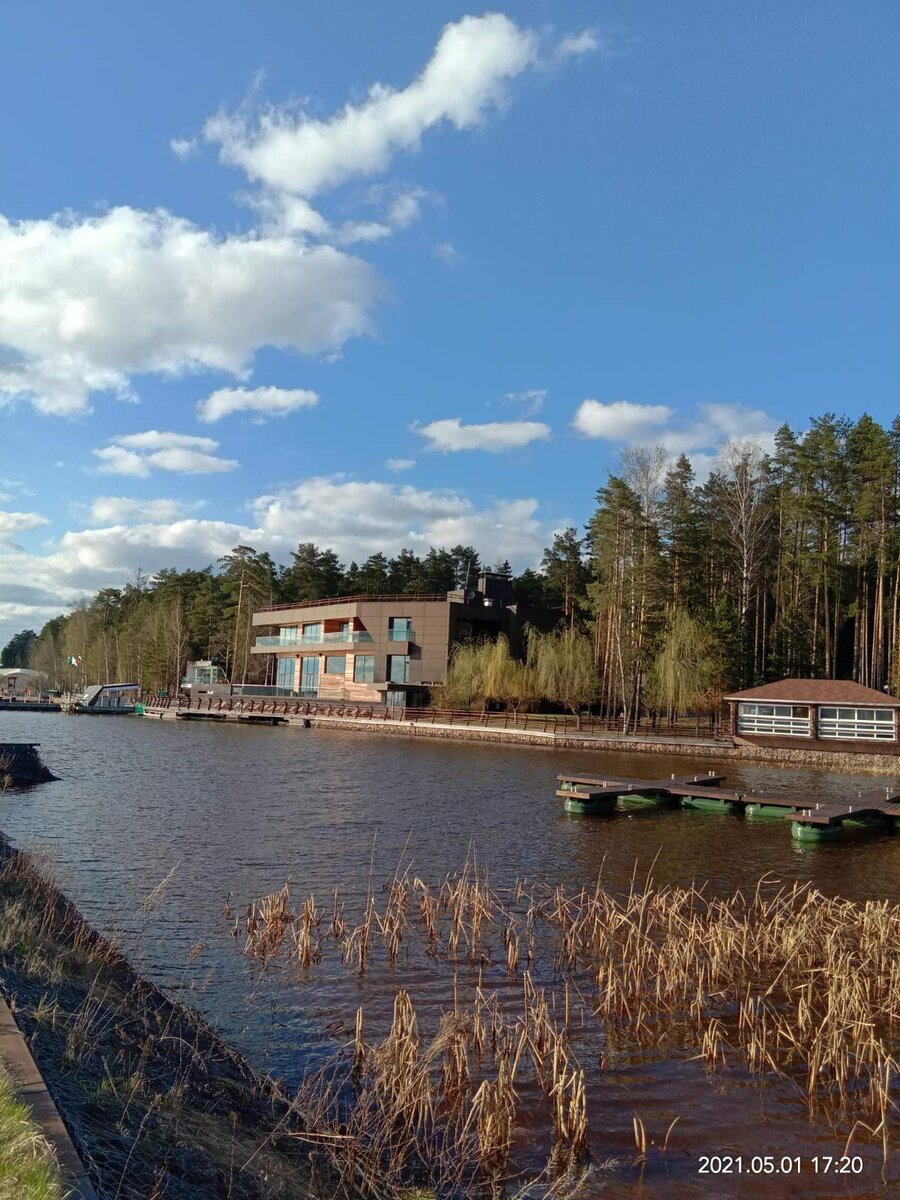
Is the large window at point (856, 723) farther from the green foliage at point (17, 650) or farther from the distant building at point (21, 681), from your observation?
the green foliage at point (17, 650)

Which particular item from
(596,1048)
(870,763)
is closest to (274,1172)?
(596,1048)

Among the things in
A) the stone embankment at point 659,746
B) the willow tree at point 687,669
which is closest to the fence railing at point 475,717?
the stone embankment at point 659,746

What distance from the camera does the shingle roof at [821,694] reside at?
36406 millimetres

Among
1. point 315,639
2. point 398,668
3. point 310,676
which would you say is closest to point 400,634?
point 398,668

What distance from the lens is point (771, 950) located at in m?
9.80

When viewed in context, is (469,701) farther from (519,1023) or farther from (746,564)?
(519,1023)

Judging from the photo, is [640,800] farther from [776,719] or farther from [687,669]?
[687,669]

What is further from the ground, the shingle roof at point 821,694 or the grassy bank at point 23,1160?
the shingle roof at point 821,694

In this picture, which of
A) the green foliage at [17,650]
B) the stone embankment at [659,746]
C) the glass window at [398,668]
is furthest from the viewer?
the green foliage at [17,650]

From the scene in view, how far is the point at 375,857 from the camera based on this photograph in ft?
49.6

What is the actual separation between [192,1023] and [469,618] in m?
57.0

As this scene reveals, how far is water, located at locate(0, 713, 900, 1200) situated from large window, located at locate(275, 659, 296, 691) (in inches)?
1531

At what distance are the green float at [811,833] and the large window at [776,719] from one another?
2042cm

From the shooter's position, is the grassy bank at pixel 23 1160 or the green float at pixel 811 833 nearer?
the grassy bank at pixel 23 1160
